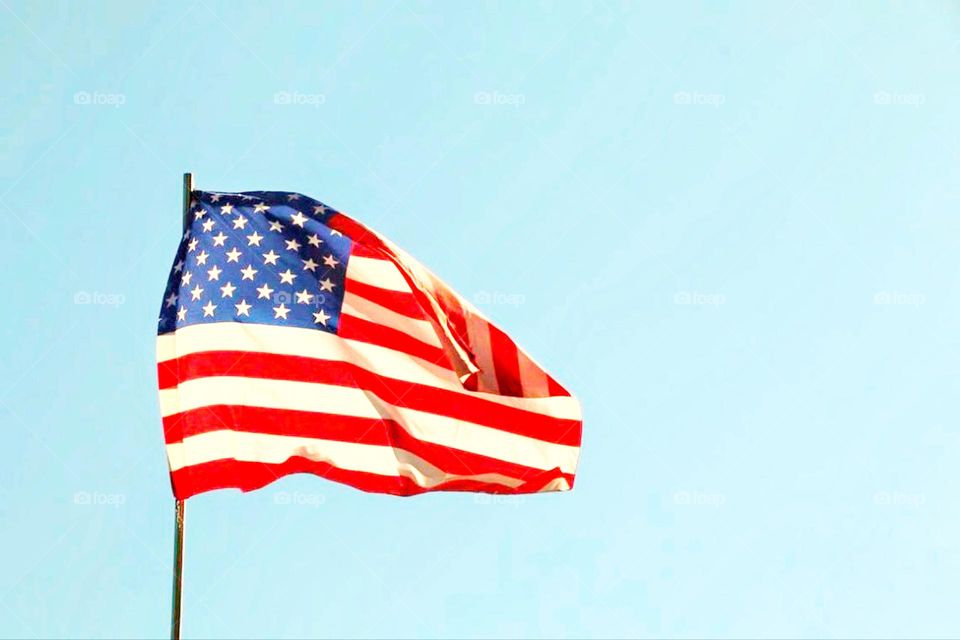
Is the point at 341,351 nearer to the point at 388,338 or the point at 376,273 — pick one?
the point at 388,338

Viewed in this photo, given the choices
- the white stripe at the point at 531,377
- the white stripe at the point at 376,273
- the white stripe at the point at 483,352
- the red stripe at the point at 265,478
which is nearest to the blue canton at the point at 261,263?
the white stripe at the point at 376,273

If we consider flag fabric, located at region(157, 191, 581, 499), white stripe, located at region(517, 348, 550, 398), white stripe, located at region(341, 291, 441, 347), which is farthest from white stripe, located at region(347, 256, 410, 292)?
white stripe, located at region(517, 348, 550, 398)

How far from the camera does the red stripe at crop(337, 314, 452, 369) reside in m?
19.0

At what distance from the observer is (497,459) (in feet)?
62.0

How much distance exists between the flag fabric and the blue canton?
18mm

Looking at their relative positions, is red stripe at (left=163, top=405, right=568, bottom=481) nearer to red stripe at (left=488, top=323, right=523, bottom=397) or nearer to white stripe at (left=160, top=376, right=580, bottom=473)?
white stripe at (left=160, top=376, right=580, bottom=473)

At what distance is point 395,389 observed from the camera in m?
18.9

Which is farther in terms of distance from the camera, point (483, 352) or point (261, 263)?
point (261, 263)

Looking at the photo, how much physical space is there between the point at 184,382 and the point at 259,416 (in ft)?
3.34

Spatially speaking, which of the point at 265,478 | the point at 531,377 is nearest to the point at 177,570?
the point at 265,478

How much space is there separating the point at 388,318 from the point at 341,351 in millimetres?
730

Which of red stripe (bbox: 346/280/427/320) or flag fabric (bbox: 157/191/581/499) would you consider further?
red stripe (bbox: 346/280/427/320)

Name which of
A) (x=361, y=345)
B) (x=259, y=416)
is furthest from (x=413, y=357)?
(x=259, y=416)

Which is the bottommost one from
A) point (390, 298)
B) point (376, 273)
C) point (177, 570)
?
point (177, 570)
